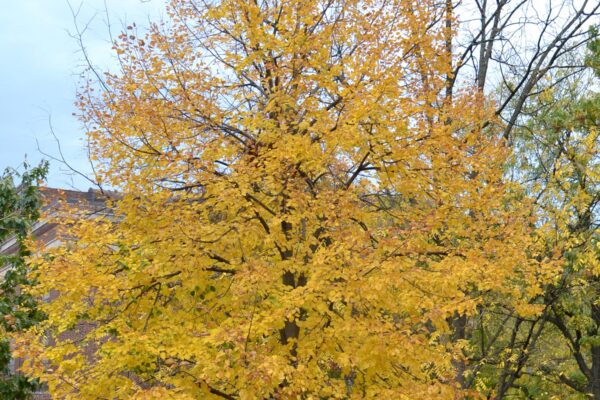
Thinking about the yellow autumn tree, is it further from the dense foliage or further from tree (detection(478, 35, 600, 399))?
tree (detection(478, 35, 600, 399))

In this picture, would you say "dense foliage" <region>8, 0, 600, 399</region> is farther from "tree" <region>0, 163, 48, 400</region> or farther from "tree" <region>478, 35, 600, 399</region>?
"tree" <region>0, 163, 48, 400</region>

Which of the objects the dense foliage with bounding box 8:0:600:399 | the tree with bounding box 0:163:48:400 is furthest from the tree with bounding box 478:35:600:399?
the tree with bounding box 0:163:48:400

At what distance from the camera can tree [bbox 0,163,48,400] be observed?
1520cm

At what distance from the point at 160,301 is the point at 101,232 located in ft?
5.18

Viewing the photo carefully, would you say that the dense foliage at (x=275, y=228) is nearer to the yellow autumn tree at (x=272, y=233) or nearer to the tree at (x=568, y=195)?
the yellow autumn tree at (x=272, y=233)

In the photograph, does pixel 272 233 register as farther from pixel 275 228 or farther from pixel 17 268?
pixel 17 268

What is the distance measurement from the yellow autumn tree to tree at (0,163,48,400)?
500 cm

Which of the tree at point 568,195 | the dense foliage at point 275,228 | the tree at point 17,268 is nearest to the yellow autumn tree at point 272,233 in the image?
the dense foliage at point 275,228

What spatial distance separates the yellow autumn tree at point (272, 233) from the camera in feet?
30.5

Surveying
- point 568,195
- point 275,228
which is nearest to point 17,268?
point 275,228

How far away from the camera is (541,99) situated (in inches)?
786

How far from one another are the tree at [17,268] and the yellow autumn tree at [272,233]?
4997 millimetres

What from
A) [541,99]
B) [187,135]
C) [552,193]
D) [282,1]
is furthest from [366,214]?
[541,99]

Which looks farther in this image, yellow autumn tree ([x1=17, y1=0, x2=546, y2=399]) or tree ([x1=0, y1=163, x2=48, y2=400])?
tree ([x1=0, y1=163, x2=48, y2=400])
